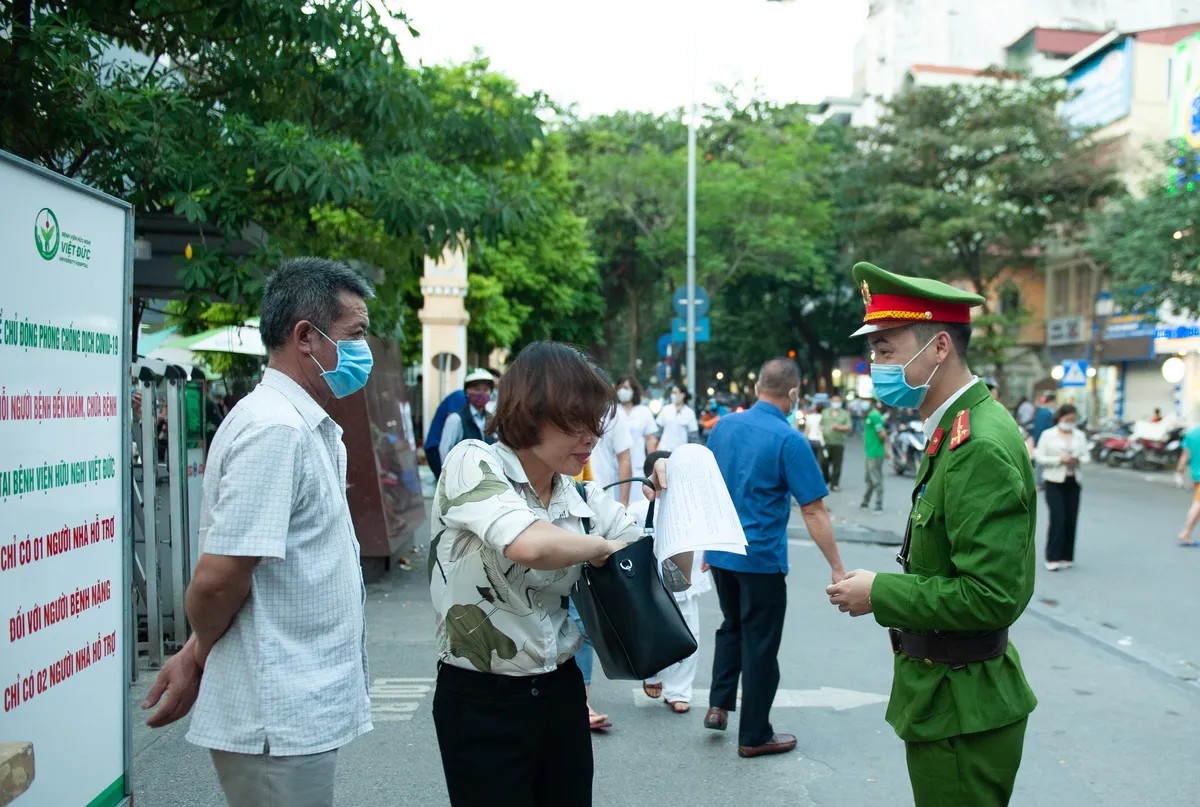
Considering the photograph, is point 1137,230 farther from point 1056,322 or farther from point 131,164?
point 131,164

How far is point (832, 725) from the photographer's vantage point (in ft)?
18.2

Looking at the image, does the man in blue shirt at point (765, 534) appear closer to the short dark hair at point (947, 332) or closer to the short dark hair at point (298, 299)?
the short dark hair at point (947, 332)

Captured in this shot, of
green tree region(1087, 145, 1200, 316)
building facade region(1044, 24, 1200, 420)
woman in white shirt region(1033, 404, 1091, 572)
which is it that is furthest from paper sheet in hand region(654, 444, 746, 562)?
building facade region(1044, 24, 1200, 420)

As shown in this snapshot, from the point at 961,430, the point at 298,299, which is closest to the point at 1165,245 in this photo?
the point at 961,430

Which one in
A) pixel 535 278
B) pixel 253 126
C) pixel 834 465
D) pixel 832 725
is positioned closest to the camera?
pixel 832 725

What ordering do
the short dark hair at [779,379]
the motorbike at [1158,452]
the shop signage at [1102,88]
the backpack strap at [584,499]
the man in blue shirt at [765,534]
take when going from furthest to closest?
the shop signage at [1102,88]
the motorbike at [1158,452]
the short dark hair at [779,379]
the man in blue shirt at [765,534]
the backpack strap at [584,499]

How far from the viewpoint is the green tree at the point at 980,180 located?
108 ft

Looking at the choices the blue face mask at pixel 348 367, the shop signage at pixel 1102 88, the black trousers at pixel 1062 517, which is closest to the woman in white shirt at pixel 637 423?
the black trousers at pixel 1062 517

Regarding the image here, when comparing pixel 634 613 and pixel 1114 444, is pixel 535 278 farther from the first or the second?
pixel 634 613

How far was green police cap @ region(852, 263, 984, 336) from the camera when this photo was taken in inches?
107

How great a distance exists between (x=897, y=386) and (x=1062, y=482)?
8331mm

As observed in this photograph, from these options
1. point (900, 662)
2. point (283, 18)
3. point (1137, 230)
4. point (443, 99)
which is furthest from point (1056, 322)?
point (900, 662)

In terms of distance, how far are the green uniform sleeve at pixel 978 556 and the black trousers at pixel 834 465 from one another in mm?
16327

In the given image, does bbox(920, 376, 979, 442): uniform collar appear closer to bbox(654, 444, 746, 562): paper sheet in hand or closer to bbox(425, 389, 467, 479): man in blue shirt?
bbox(654, 444, 746, 562): paper sheet in hand
